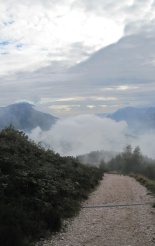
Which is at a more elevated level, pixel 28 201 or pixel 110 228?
pixel 28 201

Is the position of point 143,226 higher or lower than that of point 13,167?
lower

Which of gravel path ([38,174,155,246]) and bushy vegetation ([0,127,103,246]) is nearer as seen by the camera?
bushy vegetation ([0,127,103,246])

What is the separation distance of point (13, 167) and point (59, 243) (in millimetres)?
5803

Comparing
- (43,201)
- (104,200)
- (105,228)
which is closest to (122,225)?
(105,228)

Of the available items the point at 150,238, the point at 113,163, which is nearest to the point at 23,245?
the point at 150,238

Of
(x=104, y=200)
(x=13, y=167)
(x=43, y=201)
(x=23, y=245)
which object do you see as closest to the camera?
(x=23, y=245)

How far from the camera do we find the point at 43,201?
1480 cm

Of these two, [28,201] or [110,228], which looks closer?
[110,228]

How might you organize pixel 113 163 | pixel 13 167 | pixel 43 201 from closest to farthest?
pixel 43 201 → pixel 13 167 → pixel 113 163

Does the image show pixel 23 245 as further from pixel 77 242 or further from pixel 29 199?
pixel 29 199

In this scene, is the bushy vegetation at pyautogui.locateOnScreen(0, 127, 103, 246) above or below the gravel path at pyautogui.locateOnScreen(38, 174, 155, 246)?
above

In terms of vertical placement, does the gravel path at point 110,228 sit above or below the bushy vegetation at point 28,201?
below

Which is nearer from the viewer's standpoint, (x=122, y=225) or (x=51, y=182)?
(x=122, y=225)

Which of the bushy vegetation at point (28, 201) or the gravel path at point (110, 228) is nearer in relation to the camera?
the bushy vegetation at point (28, 201)
